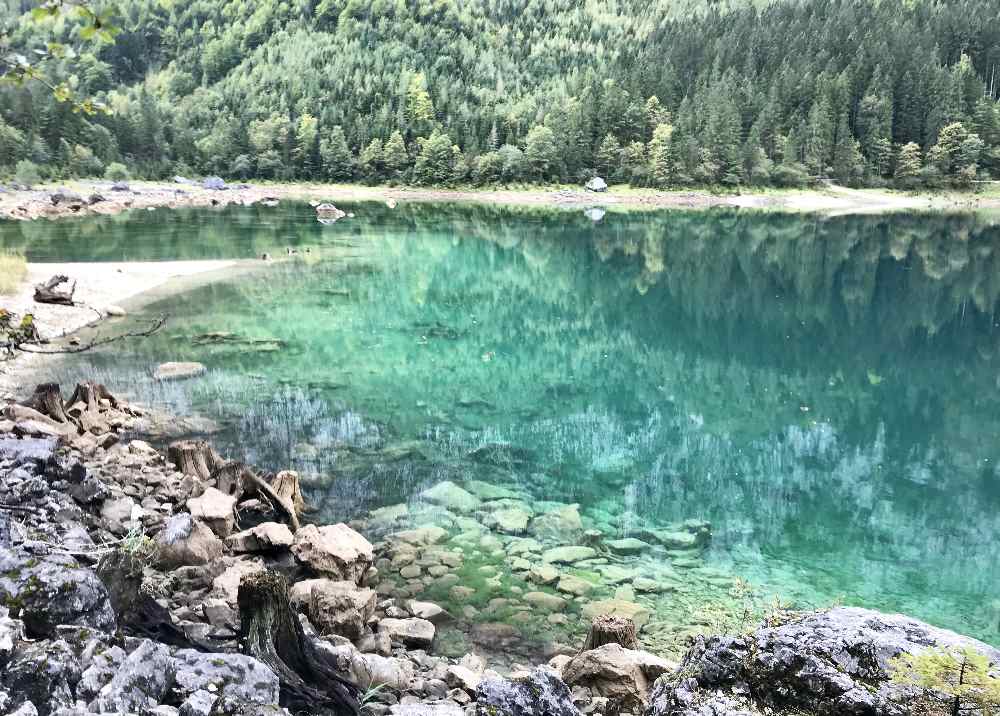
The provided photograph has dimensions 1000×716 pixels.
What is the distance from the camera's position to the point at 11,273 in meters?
27.0

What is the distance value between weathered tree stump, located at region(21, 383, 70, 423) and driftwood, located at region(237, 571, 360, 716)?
9.88 m

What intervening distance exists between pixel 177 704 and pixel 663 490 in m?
10.9

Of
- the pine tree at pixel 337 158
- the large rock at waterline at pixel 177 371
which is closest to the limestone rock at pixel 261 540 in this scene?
the large rock at waterline at pixel 177 371

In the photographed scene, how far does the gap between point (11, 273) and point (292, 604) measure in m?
25.8

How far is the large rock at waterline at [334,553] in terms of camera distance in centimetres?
988

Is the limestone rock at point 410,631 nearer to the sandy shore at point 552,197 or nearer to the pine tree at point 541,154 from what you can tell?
the sandy shore at point 552,197

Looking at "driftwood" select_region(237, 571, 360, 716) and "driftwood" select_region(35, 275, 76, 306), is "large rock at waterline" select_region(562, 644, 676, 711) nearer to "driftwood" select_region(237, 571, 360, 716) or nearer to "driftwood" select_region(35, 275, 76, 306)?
"driftwood" select_region(237, 571, 360, 716)

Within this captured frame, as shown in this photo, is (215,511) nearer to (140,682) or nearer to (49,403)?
(49,403)

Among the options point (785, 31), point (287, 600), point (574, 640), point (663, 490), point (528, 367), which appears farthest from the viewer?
point (785, 31)

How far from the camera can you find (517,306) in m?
32.9

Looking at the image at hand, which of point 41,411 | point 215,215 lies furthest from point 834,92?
point 41,411

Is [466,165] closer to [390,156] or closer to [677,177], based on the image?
[390,156]

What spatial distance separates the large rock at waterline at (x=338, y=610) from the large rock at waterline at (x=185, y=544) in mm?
1856

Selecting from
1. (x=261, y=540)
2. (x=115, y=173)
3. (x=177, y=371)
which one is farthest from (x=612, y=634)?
(x=115, y=173)
